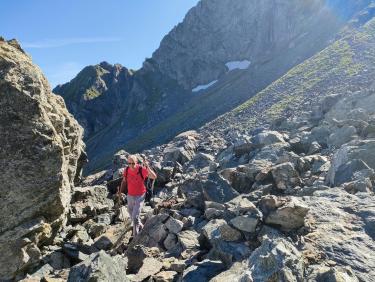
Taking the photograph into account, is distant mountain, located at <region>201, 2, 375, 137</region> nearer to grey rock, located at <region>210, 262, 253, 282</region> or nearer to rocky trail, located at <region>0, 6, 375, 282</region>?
rocky trail, located at <region>0, 6, 375, 282</region>

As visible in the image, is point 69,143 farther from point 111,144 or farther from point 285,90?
point 111,144

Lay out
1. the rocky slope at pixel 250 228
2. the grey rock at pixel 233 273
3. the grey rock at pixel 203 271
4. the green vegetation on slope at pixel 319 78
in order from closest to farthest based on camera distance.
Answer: the grey rock at pixel 233 273 → the rocky slope at pixel 250 228 → the grey rock at pixel 203 271 → the green vegetation on slope at pixel 319 78

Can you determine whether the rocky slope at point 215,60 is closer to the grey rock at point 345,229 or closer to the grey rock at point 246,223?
the grey rock at point 345,229

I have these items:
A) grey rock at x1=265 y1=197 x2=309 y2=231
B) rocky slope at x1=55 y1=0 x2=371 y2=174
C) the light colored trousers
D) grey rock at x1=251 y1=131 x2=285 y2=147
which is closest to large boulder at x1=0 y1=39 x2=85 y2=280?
the light colored trousers

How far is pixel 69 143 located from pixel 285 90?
248 feet

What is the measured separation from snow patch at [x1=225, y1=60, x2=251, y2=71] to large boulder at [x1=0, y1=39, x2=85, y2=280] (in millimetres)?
147126

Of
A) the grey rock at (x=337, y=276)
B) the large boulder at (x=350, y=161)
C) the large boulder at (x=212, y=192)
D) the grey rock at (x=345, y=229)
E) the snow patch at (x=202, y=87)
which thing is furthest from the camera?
the snow patch at (x=202, y=87)

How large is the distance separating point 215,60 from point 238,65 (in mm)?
12398

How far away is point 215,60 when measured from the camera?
170875mm

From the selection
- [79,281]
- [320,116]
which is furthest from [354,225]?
[320,116]

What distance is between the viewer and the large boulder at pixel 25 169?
14.4 metres

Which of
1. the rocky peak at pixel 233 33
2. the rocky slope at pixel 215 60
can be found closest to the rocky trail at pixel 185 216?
the rocky slope at pixel 215 60

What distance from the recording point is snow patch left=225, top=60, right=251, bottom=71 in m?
Answer: 159

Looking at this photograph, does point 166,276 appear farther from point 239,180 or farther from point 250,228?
point 239,180
